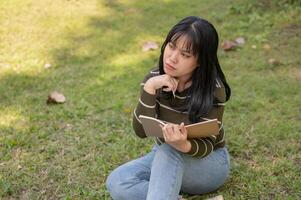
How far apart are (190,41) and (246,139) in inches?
49.4

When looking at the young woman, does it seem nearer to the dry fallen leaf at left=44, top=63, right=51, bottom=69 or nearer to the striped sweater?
the striped sweater

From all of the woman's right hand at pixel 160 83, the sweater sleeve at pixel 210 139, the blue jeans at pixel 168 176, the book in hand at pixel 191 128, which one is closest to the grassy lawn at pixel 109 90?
the blue jeans at pixel 168 176

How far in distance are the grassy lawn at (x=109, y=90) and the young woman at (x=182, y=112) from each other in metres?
0.28

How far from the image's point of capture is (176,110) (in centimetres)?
245

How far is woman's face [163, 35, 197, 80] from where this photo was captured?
2.25 meters

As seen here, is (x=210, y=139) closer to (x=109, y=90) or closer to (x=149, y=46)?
(x=109, y=90)

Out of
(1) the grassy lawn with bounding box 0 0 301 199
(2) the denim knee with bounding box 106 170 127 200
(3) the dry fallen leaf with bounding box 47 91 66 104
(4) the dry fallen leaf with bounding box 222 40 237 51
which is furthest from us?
(4) the dry fallen leaf with bounding box 222 40 237 51

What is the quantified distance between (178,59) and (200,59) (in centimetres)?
10

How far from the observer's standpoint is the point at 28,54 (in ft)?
16.4

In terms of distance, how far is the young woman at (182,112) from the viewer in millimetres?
2244

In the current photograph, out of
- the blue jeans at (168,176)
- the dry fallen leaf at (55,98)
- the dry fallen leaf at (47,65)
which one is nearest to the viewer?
the blue jeans at (168,176)

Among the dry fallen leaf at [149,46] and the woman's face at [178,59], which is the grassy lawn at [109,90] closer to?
the dry fallen leaf at [149,46]

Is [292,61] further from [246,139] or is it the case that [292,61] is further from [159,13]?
[159,13]

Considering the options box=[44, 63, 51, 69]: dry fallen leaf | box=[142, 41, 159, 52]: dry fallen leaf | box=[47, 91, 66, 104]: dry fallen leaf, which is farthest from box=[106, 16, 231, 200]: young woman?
box=[142, 41, 159, 52]: dry fallen leaf
